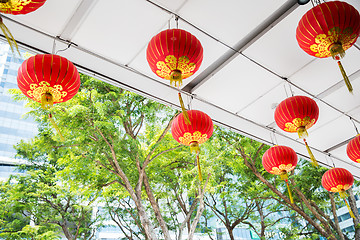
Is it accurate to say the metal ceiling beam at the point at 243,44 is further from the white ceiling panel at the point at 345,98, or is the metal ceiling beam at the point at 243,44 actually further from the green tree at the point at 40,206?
the green tree at the point at 40,206

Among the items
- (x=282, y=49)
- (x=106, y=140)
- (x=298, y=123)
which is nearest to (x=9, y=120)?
(x=106, y=140)

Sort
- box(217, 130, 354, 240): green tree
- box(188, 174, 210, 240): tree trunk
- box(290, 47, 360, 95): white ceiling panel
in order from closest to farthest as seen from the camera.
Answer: box(290, 47, 360, 95): white ceiling panel → box(188, 174, 210, 240): tree trunk → box(217, 130, 354, 240): green tree

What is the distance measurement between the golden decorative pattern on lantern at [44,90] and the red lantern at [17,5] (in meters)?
0.63

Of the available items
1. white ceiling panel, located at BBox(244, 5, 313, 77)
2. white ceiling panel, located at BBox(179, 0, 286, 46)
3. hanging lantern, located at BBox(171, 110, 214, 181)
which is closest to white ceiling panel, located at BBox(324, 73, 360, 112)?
white ceiling panel, located at BBox(244, 5, 313, 77)

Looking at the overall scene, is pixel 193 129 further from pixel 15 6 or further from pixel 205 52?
pixel 15 6

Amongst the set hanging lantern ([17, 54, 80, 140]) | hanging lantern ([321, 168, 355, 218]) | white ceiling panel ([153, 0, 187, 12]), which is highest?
white ceiling panel ([153, 0, 187, 12])

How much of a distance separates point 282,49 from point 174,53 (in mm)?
1967

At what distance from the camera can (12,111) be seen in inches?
1200

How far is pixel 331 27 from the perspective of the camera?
238 cm

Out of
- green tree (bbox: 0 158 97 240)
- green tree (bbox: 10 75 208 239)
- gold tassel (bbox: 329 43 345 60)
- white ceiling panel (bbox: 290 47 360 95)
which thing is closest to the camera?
gold tassel (bbox: 329 43 345 60)

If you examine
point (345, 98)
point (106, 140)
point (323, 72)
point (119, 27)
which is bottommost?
point (345, 98)

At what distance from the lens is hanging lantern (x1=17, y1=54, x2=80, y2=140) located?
2.32 metres

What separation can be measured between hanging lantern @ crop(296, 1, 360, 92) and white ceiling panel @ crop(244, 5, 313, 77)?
0.97 metres

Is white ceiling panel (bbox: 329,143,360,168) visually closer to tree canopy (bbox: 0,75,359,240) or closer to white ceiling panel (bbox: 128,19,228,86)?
tree canopy (bbox: 0,75,359,240)
